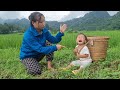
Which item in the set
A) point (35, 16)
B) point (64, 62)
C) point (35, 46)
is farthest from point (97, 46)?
point (35, 16)

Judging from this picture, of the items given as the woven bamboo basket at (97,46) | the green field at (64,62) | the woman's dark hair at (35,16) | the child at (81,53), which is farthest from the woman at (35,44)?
the woven bamboo basket at (97,46)

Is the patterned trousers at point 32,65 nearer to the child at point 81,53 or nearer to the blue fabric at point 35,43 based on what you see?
the blue fabric at point 35,43

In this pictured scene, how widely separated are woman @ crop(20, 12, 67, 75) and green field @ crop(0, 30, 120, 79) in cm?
11

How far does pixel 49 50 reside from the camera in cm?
577

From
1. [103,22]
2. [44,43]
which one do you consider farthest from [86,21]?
[44,43]

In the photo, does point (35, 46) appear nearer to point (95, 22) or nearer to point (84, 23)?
point (84, 23)

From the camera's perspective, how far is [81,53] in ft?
19.7

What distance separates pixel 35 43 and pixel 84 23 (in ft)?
2.65

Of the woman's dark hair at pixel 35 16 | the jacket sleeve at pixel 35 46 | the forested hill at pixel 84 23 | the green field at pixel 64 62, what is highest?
the woman's dark hair at pixel 35 16

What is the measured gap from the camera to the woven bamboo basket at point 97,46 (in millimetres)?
6156

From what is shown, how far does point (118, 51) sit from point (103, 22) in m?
0.58

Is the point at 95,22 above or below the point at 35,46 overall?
above
